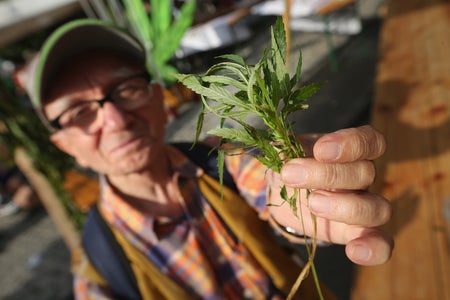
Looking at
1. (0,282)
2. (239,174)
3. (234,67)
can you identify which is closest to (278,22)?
(234,67)

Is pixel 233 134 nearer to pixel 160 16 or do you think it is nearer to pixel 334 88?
pixel 334 88

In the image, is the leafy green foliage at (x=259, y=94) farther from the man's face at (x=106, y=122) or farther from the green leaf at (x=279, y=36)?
the man's face at (x=106, y=122)

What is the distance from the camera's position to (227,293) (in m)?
1.21

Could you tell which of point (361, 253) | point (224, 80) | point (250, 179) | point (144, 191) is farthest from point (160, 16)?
point (361, 253)

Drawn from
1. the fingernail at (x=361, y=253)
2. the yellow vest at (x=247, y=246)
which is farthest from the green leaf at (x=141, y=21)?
the fingernail at (x=361, y=253)

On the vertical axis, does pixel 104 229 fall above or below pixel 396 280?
above

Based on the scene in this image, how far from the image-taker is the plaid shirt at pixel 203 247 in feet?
3.90

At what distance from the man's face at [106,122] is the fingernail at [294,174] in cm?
84

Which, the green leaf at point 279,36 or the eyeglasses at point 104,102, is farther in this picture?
the eyeglasses at point 104,102

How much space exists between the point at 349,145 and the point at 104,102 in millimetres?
1018

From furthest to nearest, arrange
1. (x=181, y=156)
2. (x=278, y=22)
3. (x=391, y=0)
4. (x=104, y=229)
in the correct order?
(x=391, y=0) < (x=181, y=156) < (x=104, y=229) < (x=278, y=22)

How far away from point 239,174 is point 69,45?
873 millimetres

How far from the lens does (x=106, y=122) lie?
47.4 inches

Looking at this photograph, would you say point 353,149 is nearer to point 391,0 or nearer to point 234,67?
point 234,67
